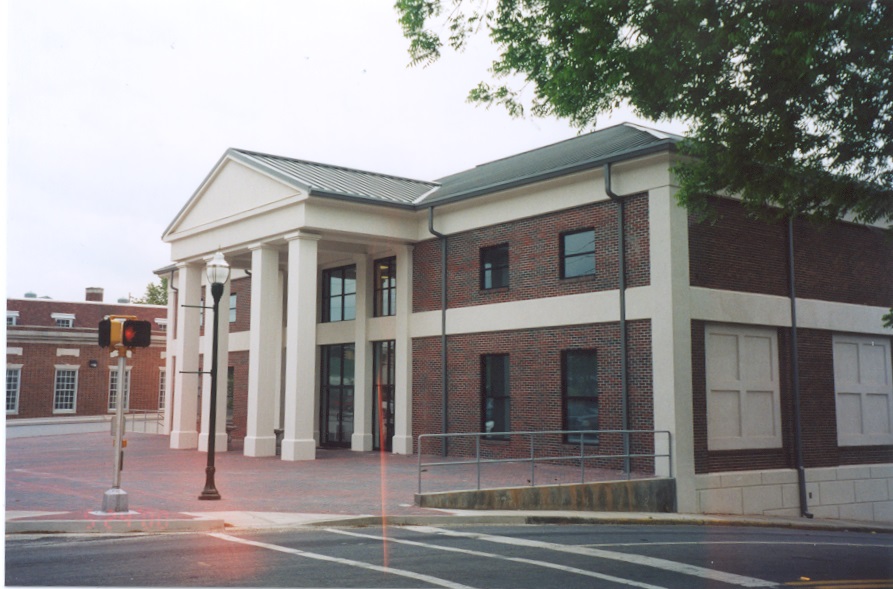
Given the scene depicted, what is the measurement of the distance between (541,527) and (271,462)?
10439 mm

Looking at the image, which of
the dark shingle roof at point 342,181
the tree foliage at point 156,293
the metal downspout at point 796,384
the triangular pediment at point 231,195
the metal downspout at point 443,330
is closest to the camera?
the metal downspout at point 796,384

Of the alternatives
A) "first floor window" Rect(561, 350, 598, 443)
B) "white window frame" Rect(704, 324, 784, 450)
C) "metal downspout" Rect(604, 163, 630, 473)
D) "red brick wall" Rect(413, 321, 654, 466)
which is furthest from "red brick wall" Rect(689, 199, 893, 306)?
"first floor window" Rect(561, 350, 598, 443)

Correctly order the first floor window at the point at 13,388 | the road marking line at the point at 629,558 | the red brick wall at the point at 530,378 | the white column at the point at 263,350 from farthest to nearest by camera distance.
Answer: the first floor window at the point at 13,388, the white column at the point at 263,350, the red brick wall at the point at 530,378, the road marking line at the point at 629,558

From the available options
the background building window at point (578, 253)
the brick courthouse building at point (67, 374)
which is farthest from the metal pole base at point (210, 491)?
the brick courthouse building at point (67, 374)

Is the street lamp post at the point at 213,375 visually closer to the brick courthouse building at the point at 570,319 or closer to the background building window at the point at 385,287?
the brick courthouse building at the point at 570,319

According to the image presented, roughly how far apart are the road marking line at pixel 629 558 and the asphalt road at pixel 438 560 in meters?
0.01

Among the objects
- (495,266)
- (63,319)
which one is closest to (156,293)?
(63,319)

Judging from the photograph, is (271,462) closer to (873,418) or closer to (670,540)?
(670,540)

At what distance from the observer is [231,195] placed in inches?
1059

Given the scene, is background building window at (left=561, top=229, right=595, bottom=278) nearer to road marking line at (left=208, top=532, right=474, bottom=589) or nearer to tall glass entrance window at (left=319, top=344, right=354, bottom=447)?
tall glass entrance window at (left=319, top=344, right=354, bottom=447)

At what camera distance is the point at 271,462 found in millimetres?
22656

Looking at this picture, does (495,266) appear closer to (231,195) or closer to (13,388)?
(231,195)

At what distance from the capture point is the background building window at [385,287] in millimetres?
26312

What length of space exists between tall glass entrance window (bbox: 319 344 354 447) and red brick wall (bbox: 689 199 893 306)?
12.3 m
